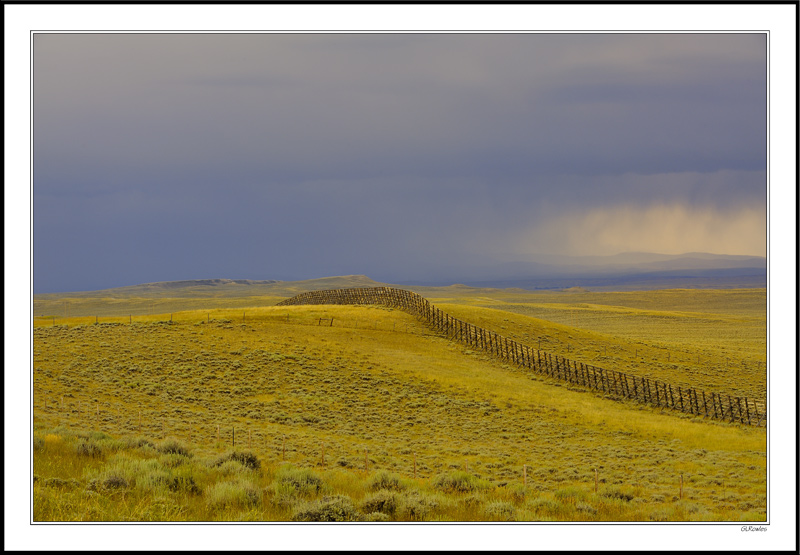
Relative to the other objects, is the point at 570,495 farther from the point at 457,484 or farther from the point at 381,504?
the point at 381,504

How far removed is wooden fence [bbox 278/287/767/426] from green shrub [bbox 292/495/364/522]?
2804 cm

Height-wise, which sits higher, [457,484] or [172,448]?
[172,448]

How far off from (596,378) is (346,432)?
2200 cm

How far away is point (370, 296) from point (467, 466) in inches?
1914

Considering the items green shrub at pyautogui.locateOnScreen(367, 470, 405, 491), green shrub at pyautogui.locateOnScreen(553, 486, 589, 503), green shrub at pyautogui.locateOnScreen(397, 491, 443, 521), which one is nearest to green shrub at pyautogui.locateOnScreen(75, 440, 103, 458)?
green shrub at pyautogui.locateOnScreen(367, 470, 405, 491)

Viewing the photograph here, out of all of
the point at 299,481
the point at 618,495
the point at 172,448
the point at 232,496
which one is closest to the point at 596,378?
the point at 618,495

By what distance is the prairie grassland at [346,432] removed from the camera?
12.4 metres

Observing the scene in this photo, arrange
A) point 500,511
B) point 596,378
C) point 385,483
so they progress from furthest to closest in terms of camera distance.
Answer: point 596,378, point 385,483, point 500,511

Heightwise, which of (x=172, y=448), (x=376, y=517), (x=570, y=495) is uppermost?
(x=376, y=517)

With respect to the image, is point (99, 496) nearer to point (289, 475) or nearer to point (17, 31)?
point (289, 475)

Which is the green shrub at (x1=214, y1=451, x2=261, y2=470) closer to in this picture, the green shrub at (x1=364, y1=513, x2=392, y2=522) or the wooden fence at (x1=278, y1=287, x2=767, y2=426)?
the green shrub at (x1=364, y1=513, x2=392, y2=522)

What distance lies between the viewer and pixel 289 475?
1412cm

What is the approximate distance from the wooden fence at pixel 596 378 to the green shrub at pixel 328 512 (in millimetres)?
28045

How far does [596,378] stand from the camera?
42.2 metres
